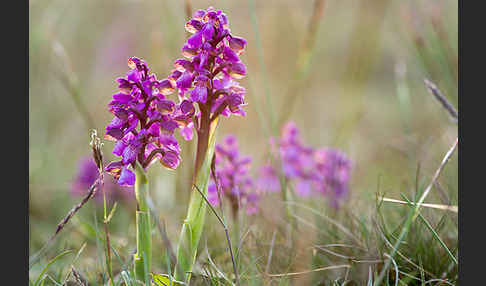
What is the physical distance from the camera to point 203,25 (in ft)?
5.37

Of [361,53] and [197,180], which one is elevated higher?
[361,53]

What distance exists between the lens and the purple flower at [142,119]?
5.11 feet

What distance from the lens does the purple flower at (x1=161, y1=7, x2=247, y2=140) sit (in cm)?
157

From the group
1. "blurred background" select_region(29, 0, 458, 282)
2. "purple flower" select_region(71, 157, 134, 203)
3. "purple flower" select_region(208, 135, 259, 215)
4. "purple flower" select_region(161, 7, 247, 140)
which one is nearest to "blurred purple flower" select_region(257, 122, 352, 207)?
"blurred background" select_region(29, 0, 458, 282)

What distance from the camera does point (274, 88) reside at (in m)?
7.43

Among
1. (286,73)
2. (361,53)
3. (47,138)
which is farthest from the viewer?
(286,73)

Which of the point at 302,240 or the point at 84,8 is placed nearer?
the point at 302,240

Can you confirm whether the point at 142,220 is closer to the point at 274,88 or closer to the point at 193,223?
the point at 193,223

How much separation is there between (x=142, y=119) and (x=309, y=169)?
164 cm

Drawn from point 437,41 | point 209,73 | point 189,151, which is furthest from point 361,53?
point 209,73

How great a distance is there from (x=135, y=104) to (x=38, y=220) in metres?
2.68

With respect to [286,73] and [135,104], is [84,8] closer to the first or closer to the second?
[286,73]

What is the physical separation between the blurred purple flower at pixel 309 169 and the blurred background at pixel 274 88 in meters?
0.12

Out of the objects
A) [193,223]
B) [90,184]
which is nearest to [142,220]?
[193,223]
